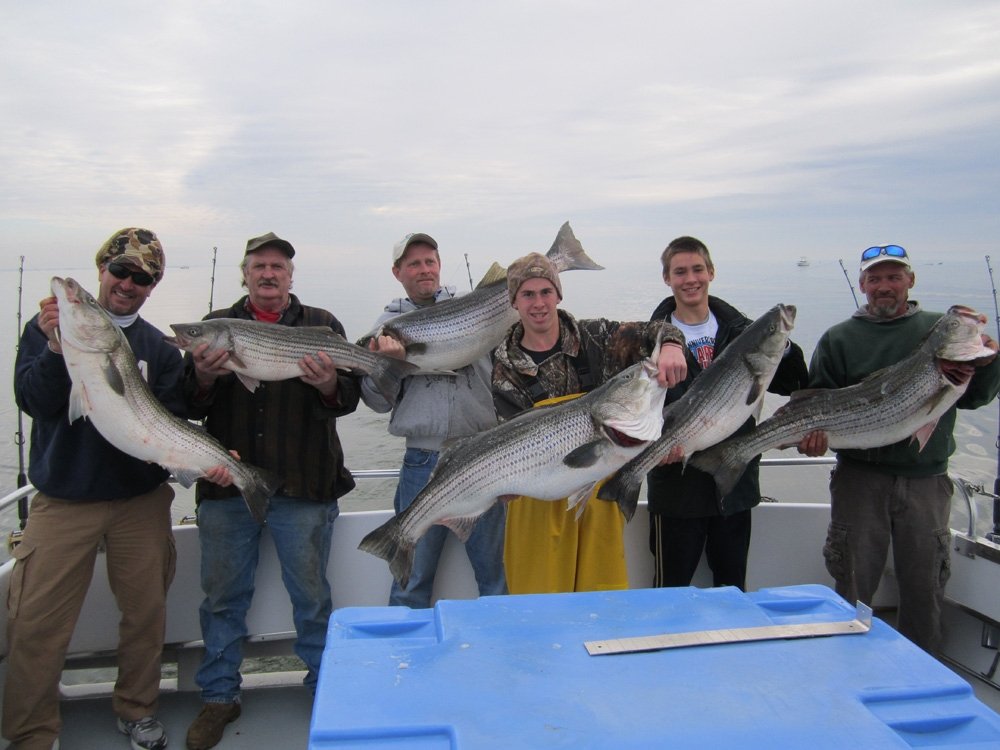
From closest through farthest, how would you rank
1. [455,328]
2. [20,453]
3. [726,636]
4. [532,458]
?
[726,636]
[532,458]
[455,328]
[20,453]

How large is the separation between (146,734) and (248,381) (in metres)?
1.99

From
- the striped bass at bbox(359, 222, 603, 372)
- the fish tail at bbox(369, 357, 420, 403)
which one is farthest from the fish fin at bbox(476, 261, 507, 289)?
the fish tail at bbox(369, 357, 420, 403)

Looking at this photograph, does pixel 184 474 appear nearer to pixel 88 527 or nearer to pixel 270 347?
pixel 88 527

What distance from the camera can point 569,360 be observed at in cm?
400

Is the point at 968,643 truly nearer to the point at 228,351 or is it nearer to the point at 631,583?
the point at 631,583

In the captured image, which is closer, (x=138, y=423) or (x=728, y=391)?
(x=138, y=423)

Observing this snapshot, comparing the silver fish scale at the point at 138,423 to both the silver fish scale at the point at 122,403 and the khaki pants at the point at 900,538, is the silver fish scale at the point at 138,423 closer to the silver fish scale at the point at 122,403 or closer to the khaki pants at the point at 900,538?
the silver fish scale at the point at 122,403

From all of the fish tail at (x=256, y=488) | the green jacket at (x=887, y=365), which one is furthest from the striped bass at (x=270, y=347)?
the green jacket at (x=887, y=365)

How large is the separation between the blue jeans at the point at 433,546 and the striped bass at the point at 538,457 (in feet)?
1.94

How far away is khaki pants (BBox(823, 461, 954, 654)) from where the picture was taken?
13.8 feet

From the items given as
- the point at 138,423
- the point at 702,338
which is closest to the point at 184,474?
the point at 138,423

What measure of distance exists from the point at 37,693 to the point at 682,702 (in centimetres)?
333

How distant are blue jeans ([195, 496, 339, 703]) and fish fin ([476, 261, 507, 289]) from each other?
5.36ft

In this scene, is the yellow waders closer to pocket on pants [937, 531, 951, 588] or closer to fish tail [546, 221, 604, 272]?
fish tail [546, 221, 604, 272]
